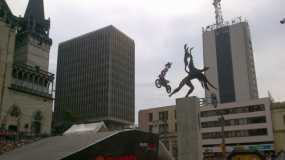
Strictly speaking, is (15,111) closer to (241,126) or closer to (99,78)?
(241,126)

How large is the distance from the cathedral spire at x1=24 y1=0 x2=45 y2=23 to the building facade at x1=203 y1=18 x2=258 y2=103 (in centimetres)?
5415

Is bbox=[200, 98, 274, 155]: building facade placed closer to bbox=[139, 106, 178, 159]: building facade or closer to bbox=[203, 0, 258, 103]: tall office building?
bbox=[139, 106, 178, 159]: building facade

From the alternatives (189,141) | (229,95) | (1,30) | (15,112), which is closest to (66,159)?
(189,141)

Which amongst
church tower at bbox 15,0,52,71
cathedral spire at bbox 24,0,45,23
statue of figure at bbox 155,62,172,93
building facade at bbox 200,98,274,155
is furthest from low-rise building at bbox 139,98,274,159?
cathedral spire at bbox 24,0,45,23

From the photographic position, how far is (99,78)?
124875 mm

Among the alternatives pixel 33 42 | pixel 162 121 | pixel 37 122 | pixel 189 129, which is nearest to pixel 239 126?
pixel 162 121

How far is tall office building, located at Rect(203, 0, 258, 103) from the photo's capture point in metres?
99.2

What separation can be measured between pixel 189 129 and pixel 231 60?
291 feet

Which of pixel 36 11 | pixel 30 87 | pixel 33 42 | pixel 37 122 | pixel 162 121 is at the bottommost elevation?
pixel 37 122

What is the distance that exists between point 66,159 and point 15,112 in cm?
5217

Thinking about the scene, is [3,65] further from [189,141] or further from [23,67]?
[189,141]

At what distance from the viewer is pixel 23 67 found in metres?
58.2

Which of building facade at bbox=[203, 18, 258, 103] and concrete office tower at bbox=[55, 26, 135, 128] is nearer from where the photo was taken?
building facade at bbox=[203, 18, 258, 103]

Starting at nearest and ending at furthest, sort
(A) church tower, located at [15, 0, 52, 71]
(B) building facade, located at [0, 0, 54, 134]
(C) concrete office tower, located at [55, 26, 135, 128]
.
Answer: (B) building facade, located at [0, 0, 54, 134] < (A) church tower, located at [15, 0, 52, 71] < (C) concrete office tower, located at [55, 26, 135, 128]
